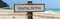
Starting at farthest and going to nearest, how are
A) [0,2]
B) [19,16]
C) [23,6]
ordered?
1. [0,2]
2. [19,16]
3. [23,6]

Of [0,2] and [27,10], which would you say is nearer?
[27,10]

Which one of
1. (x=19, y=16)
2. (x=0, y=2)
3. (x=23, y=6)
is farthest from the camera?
(x=0, y=2)

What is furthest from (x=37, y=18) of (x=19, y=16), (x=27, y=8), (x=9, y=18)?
(x=27, y=8)

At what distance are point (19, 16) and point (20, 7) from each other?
1.23 m

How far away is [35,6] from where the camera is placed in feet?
3.42

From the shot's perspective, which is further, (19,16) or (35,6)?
(19,16)

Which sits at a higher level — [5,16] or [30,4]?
[30,4]

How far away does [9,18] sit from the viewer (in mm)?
2340

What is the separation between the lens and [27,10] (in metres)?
1.03

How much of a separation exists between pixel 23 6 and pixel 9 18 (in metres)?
1.36

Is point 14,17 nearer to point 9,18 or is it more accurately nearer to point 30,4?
point 9,18

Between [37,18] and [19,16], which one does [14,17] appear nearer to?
[19,16]

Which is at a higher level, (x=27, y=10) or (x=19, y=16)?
(x=27, y=10)

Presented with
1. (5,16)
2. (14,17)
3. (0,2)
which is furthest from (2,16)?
(0,2)
